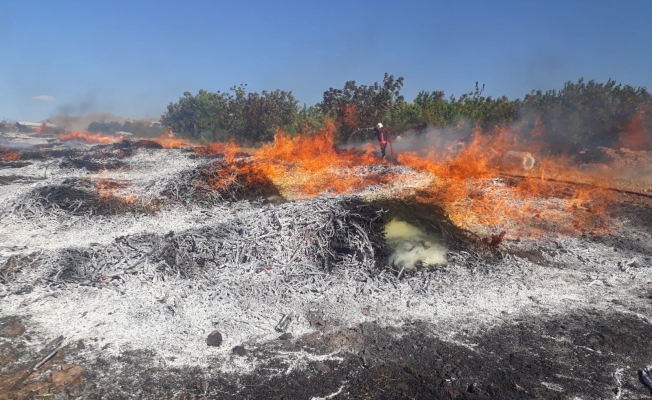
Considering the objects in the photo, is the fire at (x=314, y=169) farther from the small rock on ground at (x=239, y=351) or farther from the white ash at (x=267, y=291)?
the small rock on ground at (x=239, y=351)

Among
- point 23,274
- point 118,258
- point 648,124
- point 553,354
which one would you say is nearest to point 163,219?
point 118,258

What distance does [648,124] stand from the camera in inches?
703

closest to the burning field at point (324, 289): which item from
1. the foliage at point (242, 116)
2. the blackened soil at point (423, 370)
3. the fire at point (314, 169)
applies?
the blackened soil at point (423, 370)

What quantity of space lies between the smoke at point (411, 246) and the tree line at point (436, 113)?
13695 mm

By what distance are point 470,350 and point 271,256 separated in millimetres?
3823

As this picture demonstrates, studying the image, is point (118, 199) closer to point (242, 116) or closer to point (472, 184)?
point (472, 184)

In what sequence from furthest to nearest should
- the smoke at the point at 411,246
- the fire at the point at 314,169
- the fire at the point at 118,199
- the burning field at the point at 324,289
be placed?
the fire at the point at 314,169
the fire at the point at 118,199
the smoke at the point at 411,246
the burning field at the point at 324,289

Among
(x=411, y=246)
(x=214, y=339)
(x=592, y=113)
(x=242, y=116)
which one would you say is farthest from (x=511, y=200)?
(x=242, y=116)

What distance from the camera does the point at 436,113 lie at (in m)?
21.2

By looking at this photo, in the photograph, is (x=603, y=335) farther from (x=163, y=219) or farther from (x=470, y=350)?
(x=163, y=219)

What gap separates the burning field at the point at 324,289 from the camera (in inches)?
185

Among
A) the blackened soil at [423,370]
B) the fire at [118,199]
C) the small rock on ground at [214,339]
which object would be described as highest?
the fire at [118,199]

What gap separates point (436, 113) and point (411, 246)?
15.2m

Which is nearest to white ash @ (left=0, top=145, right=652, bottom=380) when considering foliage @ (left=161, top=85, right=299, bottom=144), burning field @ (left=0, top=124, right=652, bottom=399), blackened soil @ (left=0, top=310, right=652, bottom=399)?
burning field @ (left=0, top=124, right=652, bottom=399)
